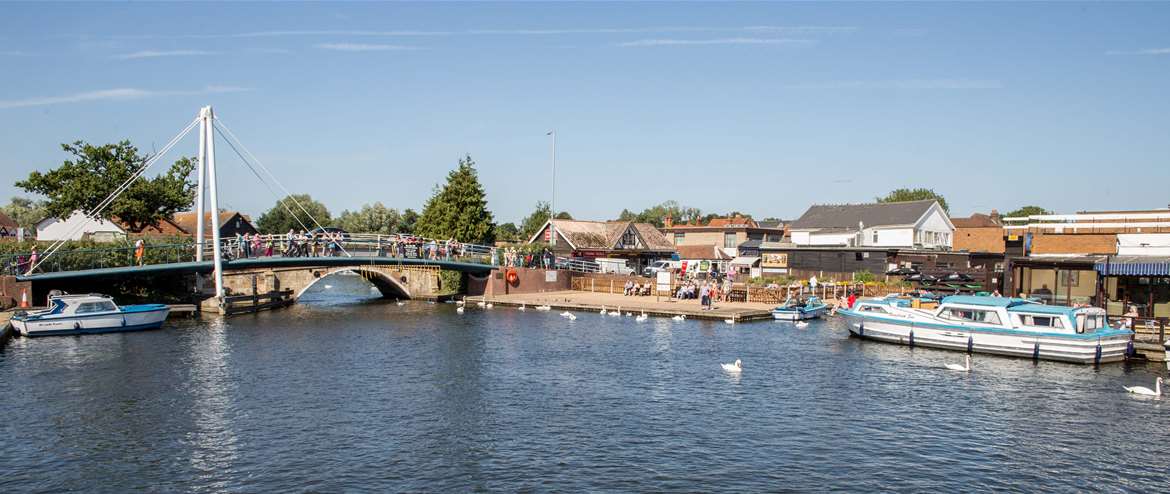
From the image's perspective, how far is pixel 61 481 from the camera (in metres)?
21.5

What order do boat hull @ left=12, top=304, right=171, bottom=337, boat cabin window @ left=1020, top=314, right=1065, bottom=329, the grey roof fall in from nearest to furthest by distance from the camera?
boat cabin window @ left=1020, top=314, right=1065, bottom=329 → boat hull @ left=12, top=304, right=171, bottom=337 → the grey roof

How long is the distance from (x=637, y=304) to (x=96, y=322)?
118ft

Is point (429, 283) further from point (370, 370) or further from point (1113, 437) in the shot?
point (1113, 437)

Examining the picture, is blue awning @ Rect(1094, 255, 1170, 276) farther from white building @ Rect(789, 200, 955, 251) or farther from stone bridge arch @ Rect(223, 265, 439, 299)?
Result: stone bridge arch @ Rect(223, 265, 439, 299)

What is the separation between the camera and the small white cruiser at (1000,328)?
39250 mm

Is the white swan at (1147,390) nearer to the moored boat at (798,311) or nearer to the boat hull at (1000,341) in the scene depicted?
the boat hull at (1000,341)

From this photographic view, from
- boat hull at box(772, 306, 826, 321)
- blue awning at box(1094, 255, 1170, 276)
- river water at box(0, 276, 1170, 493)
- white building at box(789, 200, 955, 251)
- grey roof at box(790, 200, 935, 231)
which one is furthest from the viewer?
grey roof at box(790, 200, 935, 231)

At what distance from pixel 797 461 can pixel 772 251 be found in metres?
61.9

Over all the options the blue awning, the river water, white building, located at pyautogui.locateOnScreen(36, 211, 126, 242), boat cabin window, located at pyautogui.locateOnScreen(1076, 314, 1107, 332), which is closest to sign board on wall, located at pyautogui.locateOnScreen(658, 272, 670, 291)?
the river water

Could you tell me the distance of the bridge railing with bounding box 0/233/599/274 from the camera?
5191 cm

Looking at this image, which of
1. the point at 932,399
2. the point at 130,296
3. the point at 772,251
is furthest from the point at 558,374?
the point at 772,251

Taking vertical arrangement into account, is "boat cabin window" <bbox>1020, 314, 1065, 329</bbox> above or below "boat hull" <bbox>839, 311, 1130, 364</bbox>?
above

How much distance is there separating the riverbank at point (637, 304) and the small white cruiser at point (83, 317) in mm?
27243

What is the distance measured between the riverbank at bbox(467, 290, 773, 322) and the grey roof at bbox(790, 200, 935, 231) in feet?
73.5
